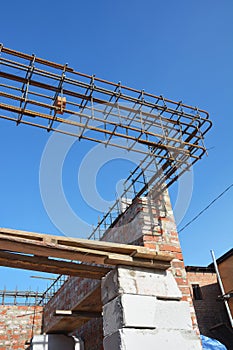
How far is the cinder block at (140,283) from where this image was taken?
4.12 meters

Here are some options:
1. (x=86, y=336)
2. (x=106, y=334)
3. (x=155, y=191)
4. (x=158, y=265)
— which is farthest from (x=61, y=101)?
(x=86, y=336)

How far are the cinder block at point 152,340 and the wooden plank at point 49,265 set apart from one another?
2.90 ft

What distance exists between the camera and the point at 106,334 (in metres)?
4.07

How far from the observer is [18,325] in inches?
368

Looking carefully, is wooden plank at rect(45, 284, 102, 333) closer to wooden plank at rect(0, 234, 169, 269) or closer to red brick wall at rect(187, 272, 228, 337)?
wooden plank at rect(0, 234, 169, 269)

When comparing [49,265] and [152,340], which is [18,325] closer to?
[49,265]

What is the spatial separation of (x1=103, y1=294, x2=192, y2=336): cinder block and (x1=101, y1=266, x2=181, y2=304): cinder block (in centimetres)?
8

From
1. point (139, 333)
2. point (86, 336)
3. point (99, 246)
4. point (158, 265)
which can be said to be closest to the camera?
point (139, 333)

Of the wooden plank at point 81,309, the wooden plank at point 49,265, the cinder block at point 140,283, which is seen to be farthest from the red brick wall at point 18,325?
the cinder block at point 140,283

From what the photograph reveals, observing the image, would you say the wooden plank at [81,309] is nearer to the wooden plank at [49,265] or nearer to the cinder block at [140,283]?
the wooden plank at [49,265]

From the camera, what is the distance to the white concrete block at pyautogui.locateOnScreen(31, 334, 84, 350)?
310 inches

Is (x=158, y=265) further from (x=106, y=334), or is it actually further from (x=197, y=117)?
(x=197, y=117)

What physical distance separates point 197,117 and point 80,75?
247 cm

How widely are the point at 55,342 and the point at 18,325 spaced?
6.41 feet
